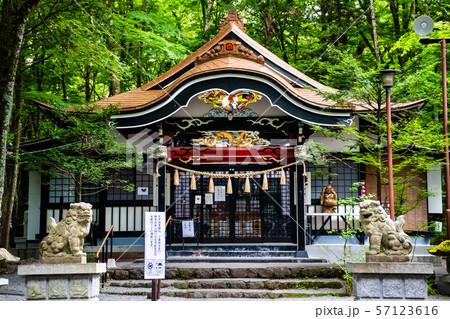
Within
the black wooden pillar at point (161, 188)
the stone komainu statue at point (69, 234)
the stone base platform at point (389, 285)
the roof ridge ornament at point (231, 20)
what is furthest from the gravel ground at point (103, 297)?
the roof ridge ornament at point (231, 20)

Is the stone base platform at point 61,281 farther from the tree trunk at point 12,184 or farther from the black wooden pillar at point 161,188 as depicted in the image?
the tree trunk at point 12,184

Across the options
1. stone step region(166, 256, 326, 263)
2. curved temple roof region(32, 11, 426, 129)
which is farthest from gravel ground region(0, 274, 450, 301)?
curved temple roof region(32, 11, 426, 129)

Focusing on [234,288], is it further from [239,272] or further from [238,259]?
[238,259]

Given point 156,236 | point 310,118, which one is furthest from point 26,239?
point 310,118

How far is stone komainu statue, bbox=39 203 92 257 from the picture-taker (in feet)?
27.1

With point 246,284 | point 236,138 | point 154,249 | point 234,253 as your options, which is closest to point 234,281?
point 246,284

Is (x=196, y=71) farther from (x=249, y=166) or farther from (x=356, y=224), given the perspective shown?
(x=356, y=224)

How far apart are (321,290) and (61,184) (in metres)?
9.49

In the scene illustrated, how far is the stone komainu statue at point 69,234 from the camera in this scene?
827 cm

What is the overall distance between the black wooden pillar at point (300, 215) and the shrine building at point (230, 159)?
0.03m

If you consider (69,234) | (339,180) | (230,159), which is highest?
(230,159)

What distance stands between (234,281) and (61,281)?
3965 mm

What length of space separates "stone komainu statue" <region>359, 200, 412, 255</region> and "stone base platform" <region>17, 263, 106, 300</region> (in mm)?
4968

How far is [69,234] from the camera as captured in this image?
830cm
